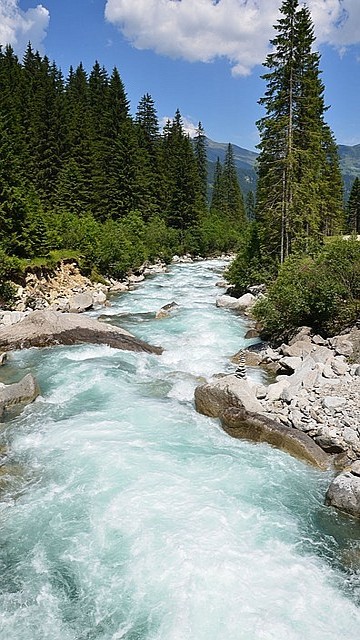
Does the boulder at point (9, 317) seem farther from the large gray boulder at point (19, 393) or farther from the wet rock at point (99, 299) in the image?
the large gray boulder at point (19, 393)

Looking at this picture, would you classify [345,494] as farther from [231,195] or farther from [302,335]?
[231,195]

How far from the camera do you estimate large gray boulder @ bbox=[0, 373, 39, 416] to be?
1231cm

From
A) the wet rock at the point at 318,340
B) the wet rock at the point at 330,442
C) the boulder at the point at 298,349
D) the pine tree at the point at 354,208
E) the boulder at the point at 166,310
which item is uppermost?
the pine tree at the point at 354,208

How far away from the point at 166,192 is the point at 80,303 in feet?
115

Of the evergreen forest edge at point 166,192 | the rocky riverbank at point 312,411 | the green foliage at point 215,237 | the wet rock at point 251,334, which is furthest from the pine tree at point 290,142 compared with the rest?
the green foliage at point 215,237

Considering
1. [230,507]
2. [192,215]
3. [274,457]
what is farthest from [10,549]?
[192,215]

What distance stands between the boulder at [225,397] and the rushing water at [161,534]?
341 mm

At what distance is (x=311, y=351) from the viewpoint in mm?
15320

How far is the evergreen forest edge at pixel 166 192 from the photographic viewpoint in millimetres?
18156

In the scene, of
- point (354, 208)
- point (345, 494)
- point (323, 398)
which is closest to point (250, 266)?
point (323, 398)

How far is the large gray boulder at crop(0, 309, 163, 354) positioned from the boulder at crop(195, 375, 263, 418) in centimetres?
526

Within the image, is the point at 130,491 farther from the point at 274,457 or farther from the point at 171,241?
the point at 171,241

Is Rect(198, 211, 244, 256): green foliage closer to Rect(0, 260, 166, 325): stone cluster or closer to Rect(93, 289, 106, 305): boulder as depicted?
Rect(0, 260, 166, 325): stone cluster

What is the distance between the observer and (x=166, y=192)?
186 feet
